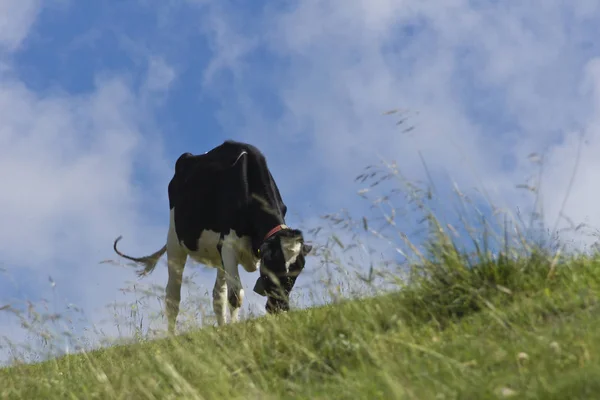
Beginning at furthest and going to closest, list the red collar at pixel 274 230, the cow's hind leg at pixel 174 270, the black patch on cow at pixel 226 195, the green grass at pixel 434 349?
the cow's hind leg at pixel 174 270 < the black patch on cow at pixel 226 195 < the red collar at pixel 274 230 < the green grass at pixel 434 349

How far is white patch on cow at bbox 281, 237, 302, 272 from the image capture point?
400 inches

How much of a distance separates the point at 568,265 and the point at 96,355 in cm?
642

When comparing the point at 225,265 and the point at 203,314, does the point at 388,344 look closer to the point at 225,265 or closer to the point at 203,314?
the point at 203,314

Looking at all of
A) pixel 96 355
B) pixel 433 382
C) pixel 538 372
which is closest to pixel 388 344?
pixel 433 382

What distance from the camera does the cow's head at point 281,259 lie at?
9.82 m

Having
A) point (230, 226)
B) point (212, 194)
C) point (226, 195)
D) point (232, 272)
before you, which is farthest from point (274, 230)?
point (212, 194)

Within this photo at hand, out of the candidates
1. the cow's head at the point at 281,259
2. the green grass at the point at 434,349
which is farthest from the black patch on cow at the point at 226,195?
the green grass at the point at 434,349

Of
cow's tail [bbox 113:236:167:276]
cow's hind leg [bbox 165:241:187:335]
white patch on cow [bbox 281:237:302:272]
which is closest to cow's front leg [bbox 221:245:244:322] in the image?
white patch on cow [bbox 281:237:302:272]

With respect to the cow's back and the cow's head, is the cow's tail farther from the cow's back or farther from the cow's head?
the cow's head

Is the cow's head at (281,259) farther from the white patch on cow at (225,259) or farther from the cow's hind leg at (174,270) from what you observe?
the cow's hind leg at (174,270)

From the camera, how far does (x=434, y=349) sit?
4469 mm

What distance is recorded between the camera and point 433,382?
3869 mm

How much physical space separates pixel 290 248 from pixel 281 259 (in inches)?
9.3

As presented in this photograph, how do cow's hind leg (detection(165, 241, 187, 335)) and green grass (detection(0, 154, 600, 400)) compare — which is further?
cow's hind leg (detection(165, 241, 187, 335))
